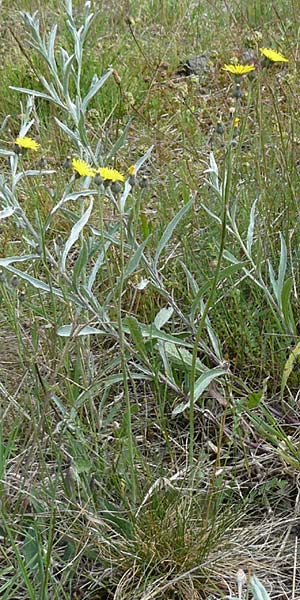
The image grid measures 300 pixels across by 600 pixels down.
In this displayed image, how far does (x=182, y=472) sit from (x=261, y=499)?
169 millimetres

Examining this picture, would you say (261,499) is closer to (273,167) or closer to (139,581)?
(139,581)

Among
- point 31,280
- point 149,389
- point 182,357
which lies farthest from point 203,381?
point 31,280

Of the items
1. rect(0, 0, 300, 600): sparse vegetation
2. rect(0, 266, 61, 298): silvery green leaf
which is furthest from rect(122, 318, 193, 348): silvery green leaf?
rect(0, 266, 61, 298): silvery green leaf

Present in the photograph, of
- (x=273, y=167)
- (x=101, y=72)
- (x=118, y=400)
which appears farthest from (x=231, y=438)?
(x=101, y=72)

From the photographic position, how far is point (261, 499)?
1.43m

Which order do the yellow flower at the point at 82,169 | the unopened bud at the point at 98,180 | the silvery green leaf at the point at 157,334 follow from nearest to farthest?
the unopened bud at the point at 98,180 → the yellow flower at the point at 82,169 → the silvery green leaf at the point at 157,334

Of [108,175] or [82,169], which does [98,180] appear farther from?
[82,169]

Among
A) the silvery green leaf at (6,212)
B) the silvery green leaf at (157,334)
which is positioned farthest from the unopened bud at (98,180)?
the silvery green leaf at (157,334)

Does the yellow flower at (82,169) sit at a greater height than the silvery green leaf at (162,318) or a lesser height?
greater

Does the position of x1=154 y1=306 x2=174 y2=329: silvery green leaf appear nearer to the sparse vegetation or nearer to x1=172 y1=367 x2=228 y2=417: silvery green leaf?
the sparse vegetation

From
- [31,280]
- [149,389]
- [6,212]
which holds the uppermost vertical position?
[6,212]

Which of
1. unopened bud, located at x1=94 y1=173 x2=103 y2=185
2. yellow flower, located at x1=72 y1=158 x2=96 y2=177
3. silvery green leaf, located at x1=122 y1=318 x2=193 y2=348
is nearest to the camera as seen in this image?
unopened bud, located at x1=94 y1=173 x2=103 y2=185

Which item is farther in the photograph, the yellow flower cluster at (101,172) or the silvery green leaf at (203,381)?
the silvery green leaf at (203,381)

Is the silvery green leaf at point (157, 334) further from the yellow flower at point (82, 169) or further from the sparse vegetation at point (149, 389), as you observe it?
the yellow flower at point (82, 169)
